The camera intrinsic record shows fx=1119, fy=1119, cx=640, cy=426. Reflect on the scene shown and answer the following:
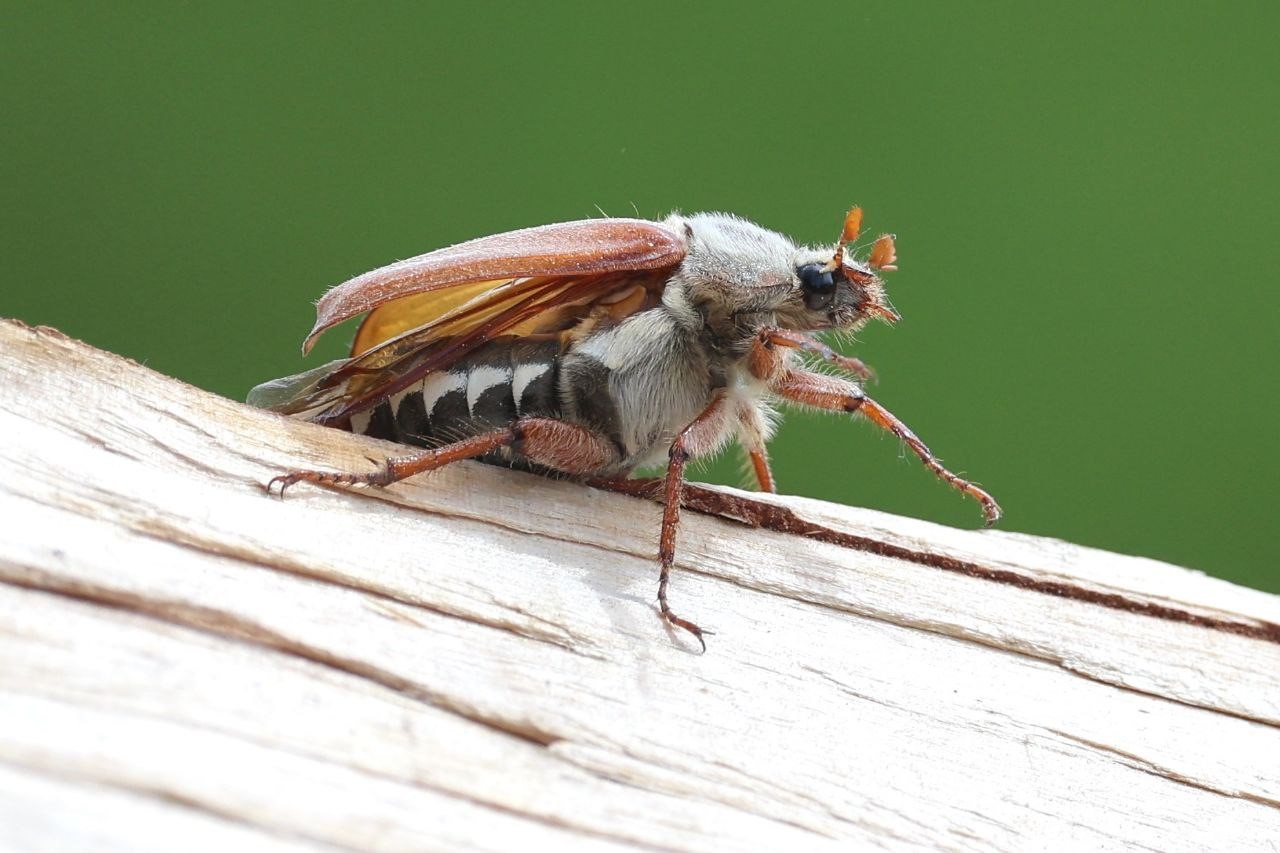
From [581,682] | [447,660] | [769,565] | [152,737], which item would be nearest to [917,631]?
[769,565]

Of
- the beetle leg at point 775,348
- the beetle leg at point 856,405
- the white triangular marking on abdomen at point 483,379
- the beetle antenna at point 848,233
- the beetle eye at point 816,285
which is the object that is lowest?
the white triangular marking on abdomen at point 483,379

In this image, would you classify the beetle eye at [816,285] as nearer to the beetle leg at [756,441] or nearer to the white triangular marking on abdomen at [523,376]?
the beetle leg at [756,441]

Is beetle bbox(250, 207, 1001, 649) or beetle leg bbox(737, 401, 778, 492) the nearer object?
beetle bbox(250, 207, 1001, 649)

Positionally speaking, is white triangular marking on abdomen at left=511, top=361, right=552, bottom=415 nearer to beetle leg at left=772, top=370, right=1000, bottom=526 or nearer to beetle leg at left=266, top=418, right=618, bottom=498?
beetle leg at left=266, top=418, right=618, bottom=498

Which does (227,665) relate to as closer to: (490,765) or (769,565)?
(490,765)

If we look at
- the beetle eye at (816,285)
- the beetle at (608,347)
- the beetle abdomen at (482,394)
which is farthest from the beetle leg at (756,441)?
the beetle abdomen at (482,394)

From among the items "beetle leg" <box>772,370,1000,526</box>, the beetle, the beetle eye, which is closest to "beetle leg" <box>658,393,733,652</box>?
the beetle

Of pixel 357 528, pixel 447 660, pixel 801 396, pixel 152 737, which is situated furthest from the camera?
pixel 801 396
